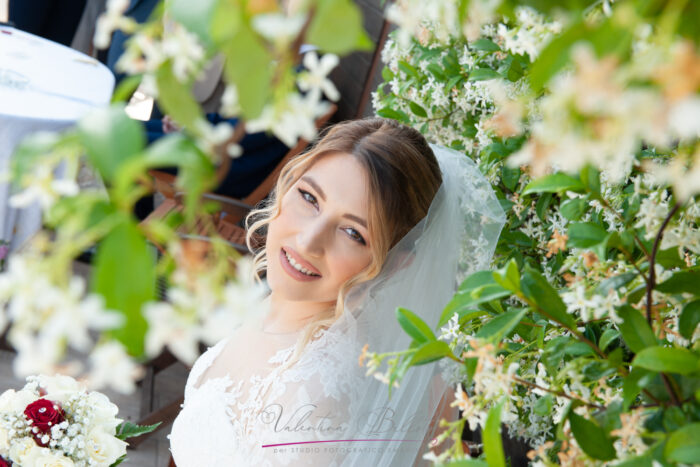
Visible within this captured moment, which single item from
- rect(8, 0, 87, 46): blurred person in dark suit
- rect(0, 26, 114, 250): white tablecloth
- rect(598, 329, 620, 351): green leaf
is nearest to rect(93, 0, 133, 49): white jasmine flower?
rect(598, 329, 620, 351): green leaf

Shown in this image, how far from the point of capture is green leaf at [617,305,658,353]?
61cm

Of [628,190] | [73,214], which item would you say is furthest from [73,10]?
[73,214]

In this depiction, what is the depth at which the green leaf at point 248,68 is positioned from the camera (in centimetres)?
Answer: 31

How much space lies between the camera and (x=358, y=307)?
146 centimetres

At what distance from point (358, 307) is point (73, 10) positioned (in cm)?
412

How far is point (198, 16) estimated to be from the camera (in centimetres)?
33

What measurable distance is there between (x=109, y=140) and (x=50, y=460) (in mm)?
1124

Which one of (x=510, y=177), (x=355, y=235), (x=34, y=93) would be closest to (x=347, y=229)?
(x=355, y=235)

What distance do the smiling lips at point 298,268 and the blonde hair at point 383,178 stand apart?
0.25 feet

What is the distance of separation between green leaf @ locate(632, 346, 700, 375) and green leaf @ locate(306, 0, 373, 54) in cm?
36

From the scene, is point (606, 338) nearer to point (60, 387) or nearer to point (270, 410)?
point (270, 410)

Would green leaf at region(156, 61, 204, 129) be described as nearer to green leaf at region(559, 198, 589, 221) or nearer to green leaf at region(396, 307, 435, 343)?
green leaf at region(396, 307, 435, 343)

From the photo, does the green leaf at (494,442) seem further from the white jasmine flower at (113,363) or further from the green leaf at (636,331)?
the white jasmine flower at (113,363)

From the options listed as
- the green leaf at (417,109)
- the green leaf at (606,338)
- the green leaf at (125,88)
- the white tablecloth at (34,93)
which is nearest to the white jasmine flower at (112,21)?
the green leaf at (125,88)
